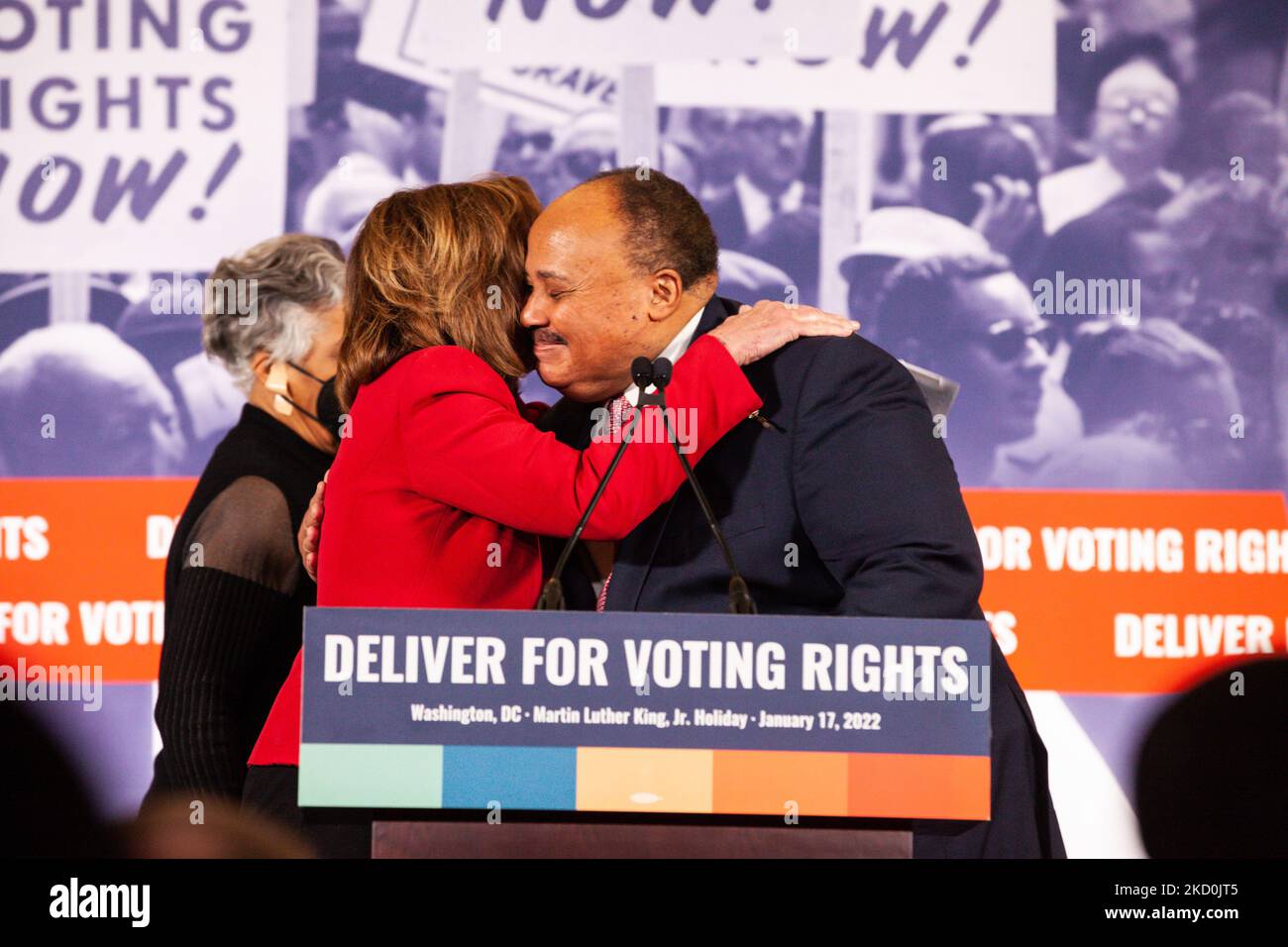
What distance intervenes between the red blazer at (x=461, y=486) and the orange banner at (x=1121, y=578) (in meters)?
2.03

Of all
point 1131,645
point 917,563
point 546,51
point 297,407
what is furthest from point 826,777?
point 546,51

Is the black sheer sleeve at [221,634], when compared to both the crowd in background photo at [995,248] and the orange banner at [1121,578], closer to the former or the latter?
the crowd in background photo at [995,248]

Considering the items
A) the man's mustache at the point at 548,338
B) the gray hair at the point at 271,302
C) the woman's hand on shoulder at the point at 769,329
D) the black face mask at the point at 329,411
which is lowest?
the woman's hand on shoulder at the point at 769,329

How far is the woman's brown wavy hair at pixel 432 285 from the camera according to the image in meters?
2.11

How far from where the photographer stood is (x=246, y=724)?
8.67 feet

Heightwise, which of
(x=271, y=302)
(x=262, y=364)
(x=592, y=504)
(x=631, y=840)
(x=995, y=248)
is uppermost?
(x=995, y=248)

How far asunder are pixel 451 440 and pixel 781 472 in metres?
0.50

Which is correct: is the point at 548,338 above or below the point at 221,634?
above

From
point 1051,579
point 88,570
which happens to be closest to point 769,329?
point 1051,579

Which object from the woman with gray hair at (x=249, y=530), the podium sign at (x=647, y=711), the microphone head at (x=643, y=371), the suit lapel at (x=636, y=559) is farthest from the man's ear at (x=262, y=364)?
the podium sign at (x=647, y=711)

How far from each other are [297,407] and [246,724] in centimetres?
72

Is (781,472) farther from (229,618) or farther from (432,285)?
(229,618)

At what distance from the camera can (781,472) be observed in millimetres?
2104
